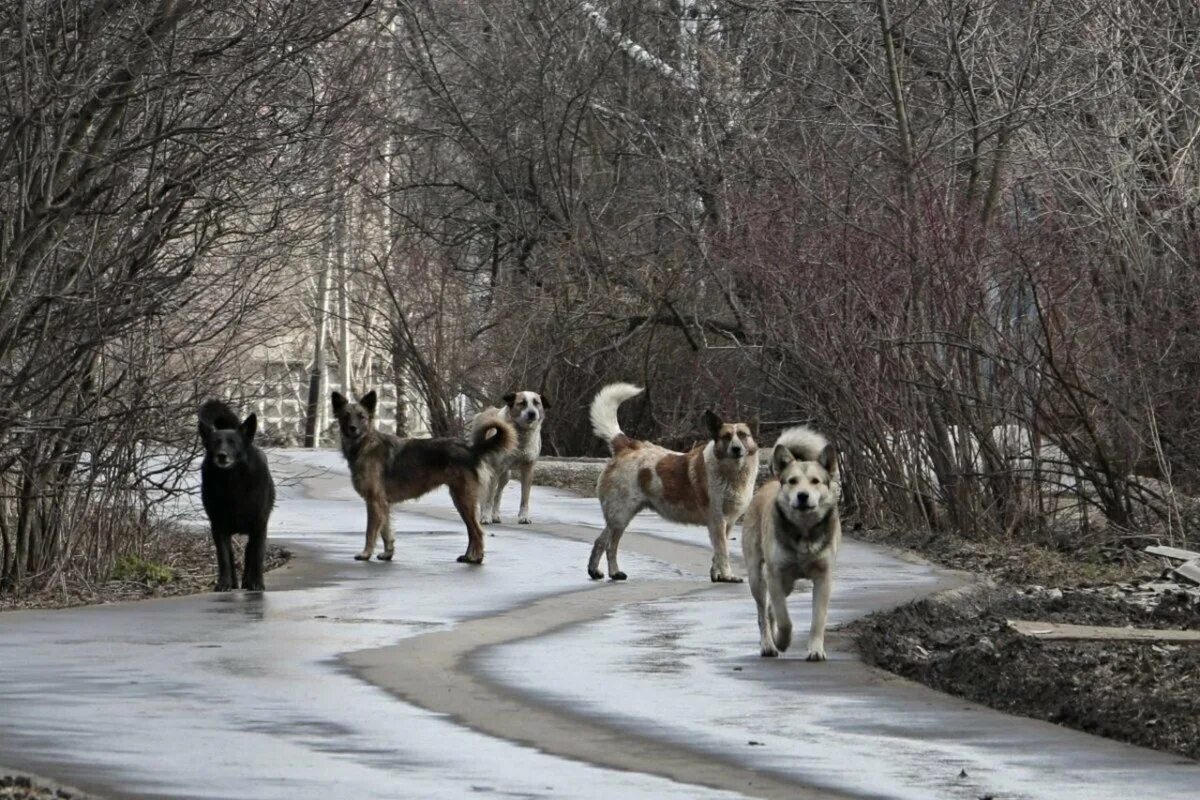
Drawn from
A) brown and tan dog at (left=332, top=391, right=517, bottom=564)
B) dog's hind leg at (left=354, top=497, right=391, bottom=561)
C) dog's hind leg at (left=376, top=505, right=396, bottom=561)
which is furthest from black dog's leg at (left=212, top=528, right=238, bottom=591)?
brown and tan dog at (left=332, top=391, right=517, bottom=564)

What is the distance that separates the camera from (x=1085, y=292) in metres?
20.7

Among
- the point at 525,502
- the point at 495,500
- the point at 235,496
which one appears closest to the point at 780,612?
the point at 235,496

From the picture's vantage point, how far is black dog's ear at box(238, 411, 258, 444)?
17.4 metres

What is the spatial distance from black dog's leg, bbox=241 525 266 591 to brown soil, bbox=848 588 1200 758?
4886 mm

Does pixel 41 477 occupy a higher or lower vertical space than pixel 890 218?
lower

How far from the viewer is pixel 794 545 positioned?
1312 centimetres

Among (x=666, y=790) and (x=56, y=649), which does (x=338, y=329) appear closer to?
(x=56, y=649)

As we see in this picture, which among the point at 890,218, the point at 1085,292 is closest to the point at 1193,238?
the point at 1085,292

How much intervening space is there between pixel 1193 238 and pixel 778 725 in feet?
34.6

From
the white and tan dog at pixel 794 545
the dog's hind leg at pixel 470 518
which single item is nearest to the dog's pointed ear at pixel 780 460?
the white and tan dog at pixel 794 545

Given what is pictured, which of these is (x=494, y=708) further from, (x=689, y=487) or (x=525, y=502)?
(x=525, y=502)

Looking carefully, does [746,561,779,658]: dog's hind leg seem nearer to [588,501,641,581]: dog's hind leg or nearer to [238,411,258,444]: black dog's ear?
[588,501,641,581]: dog's hind leg

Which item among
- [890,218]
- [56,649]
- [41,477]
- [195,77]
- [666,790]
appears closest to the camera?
[666,790]

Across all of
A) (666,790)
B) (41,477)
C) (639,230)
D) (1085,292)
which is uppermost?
(639,230)
